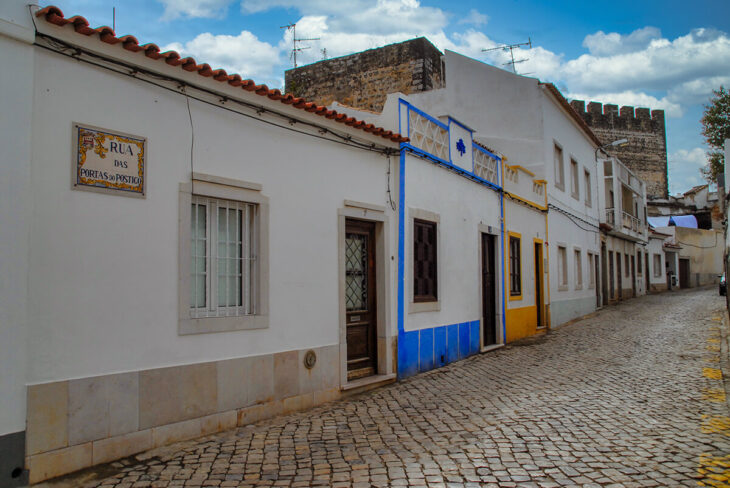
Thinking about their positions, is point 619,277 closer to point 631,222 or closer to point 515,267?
point 631,222

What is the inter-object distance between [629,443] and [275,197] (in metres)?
4.37

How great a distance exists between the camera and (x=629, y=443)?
206 inches

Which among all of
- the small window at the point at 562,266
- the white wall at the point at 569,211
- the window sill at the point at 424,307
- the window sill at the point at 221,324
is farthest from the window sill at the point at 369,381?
the small window at the point at 562,266

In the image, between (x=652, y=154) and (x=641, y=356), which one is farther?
(x=652, y=154)

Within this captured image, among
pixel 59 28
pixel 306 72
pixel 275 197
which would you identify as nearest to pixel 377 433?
pixel 275 197

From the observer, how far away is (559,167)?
1742cm

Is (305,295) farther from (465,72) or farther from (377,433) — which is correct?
(465,72)

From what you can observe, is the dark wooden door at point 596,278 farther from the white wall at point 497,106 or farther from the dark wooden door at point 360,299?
the dark wooden door at point 360,299

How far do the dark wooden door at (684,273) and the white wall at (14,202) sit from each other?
42.2 meters

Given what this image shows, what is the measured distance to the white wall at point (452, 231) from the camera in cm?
893

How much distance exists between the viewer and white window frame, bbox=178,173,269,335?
5348mm

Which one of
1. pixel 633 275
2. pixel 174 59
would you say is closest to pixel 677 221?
pixel 633 275

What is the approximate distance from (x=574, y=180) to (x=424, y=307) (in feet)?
40.4

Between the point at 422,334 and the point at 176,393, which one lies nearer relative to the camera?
the point at 176,393
